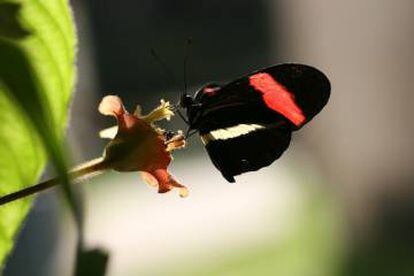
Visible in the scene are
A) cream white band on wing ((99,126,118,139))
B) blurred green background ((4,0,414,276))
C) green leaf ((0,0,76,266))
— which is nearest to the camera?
green leaf ((0,0,76,266))

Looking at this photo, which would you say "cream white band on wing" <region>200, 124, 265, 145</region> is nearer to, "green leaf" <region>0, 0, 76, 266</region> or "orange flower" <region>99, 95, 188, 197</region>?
"orange flower" <region>99, 95, 188, 197</region>

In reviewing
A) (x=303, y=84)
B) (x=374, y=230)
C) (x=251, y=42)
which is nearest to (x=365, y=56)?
(x=251, y=42)

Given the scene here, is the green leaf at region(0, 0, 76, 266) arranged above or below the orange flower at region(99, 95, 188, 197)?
above

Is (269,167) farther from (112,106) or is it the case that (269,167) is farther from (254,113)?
(112,106)

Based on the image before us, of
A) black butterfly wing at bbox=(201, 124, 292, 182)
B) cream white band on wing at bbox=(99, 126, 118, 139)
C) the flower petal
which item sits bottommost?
black butterfly wing at bbox=(201, 124, 292, 182)

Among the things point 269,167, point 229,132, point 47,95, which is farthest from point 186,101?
point 269,167

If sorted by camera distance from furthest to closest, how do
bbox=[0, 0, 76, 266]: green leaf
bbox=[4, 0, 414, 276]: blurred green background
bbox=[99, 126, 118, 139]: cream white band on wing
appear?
1. bbox=[4, 0, 414, 276]: blurred green background
2. bbox=[99, 126, 118, 139]: cream white band on wing
3. bbox=[0, 0, 76, 266]: green leaf

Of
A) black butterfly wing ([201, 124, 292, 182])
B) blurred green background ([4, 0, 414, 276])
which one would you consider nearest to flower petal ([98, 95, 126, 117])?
black butterfly wing ([201, 124, 292, 182])

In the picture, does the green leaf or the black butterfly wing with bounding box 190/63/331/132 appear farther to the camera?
the black butterfly wing with bounding box 190/63/331/132
